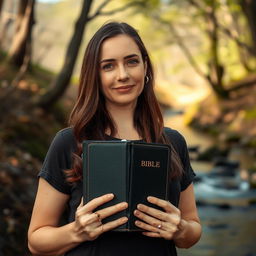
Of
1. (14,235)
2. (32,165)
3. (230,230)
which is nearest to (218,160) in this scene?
(230,230)

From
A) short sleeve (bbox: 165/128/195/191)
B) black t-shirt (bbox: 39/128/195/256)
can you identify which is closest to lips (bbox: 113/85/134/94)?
black t-shirt (bbox: 39/128/195/256)

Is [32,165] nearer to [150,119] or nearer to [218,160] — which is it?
[150,119]

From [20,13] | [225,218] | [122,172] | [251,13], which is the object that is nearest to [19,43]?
[20,13]

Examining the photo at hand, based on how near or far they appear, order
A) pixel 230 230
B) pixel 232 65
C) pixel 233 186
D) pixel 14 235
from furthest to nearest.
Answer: pixel 232 65 < pixel 233 186 < pixel 230 230 < pixel 14 235

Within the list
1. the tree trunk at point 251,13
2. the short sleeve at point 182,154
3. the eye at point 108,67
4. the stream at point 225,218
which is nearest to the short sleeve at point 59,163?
the eye at point 108,67

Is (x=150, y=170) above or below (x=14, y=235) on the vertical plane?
above

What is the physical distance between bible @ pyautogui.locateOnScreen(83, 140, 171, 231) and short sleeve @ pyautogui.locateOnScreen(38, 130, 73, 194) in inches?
7.9

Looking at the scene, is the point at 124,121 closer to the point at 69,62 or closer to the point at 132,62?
the point at 132,62

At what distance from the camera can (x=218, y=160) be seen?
18438 mm

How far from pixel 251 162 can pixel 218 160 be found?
119 cm

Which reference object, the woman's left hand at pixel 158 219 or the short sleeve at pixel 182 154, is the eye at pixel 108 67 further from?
the woman's left hand at pixel 158 219

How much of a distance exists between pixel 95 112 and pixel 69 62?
821cm

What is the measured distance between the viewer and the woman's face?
8.80 ft

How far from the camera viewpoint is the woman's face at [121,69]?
2.68 m
